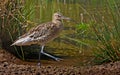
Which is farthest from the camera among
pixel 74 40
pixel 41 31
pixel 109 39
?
pixel 74 40

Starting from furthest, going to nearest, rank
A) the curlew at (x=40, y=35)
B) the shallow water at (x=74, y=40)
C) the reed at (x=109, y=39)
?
the shallow water at (x=74, y=40), the curlew at (x=40, y=35), the reed at (x=109, y=39)

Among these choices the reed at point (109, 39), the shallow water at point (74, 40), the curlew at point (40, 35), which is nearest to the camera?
the reed at point (109, 39)

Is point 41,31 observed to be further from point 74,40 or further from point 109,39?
point 74,40

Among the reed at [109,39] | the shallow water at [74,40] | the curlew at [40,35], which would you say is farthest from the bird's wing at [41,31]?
the reed at [109,39]

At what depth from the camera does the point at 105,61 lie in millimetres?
6734

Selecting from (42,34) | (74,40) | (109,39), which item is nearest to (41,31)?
(42,34)

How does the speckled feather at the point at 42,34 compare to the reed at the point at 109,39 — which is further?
the speckled feather at the point at 42,34

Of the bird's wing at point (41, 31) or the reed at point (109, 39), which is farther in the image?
the bird's wing at point (41, 31)

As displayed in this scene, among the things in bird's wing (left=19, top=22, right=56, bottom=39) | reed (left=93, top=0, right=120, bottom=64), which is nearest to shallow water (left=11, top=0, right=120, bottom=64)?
reed (left=93, top=0, right=120, bottom=64)

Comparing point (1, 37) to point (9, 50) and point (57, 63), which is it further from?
point (57, 63)

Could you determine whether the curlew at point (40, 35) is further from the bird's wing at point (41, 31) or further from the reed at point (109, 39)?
the reed at point (109, 39)

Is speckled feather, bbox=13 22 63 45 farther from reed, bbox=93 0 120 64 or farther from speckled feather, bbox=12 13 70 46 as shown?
reed, bbox=93 0 120 64

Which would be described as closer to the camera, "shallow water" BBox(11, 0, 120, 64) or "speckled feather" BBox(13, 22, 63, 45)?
"speckled feather" BBox(13, 22, 63, 45)

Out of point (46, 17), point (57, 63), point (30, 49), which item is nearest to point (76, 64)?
point (57, 63)
